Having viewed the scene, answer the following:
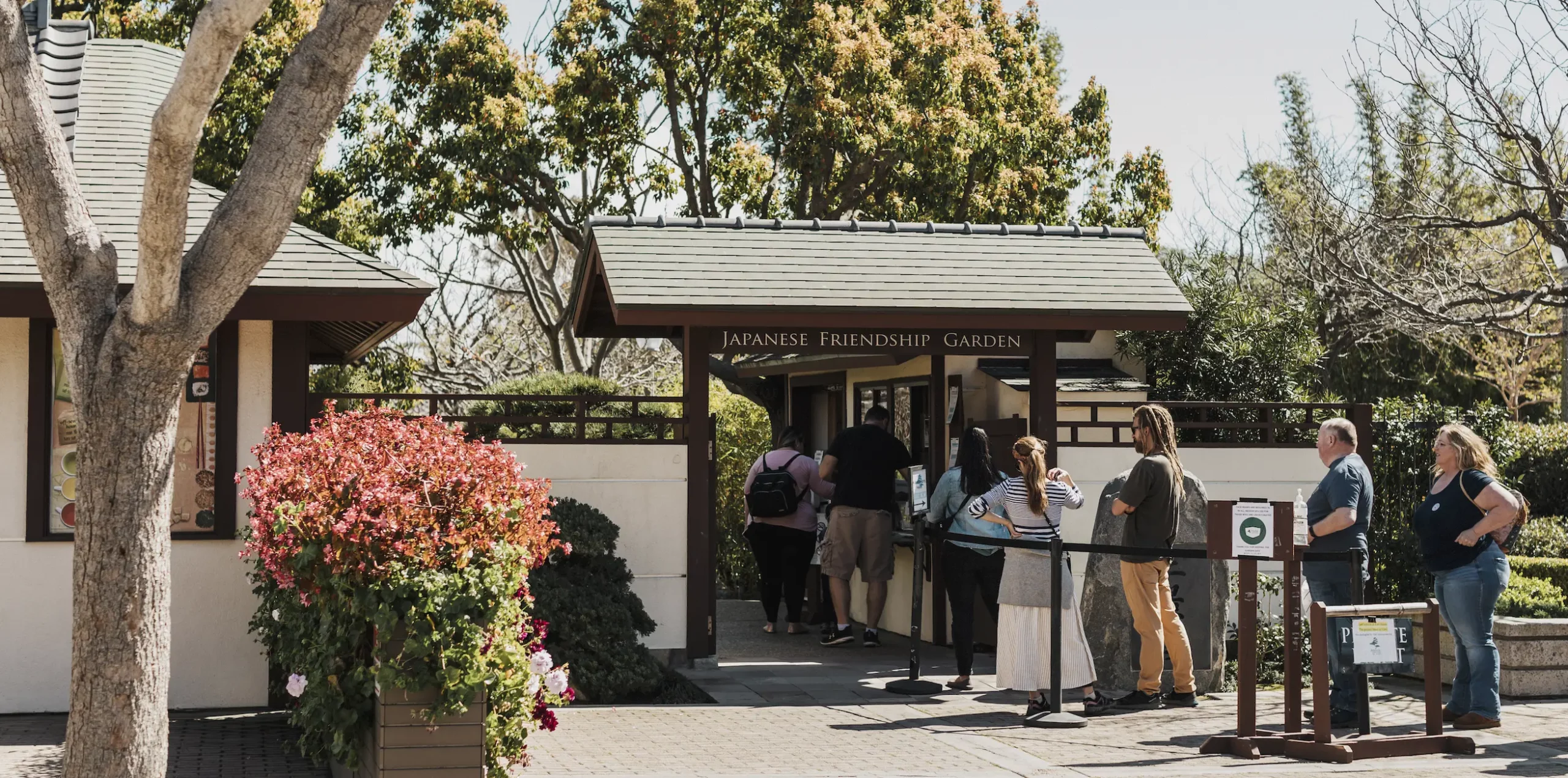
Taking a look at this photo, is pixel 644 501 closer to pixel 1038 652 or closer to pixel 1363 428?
pixel 1038 652

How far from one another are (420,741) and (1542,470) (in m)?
15.5

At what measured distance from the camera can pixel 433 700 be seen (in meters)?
6.54

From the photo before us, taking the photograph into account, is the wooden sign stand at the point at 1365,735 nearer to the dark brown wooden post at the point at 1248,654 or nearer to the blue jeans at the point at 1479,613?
the dark brown wooden post at the point at 1248,654

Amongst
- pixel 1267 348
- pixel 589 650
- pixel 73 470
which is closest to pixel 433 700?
pixel 589 650

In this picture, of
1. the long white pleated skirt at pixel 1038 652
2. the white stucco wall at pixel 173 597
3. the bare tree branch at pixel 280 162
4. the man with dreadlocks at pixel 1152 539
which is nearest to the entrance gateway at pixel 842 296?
the man with dreadlocks at pixel 1152 539

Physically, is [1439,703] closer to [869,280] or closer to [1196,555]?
[1196,555]

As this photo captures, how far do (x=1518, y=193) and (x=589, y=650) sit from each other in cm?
1234

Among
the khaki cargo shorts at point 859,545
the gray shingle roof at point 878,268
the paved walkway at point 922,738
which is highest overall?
the gray shingle roof at point 878,268

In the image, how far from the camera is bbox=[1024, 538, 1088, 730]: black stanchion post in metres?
9.05

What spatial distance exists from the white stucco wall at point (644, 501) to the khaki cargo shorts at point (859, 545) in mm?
2011

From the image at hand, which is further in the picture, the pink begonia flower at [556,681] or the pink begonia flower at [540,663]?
the pink begonia flower at [556,681]

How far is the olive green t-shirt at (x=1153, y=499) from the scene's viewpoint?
30.7 feet

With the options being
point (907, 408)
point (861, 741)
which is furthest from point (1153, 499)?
point (907, 408)

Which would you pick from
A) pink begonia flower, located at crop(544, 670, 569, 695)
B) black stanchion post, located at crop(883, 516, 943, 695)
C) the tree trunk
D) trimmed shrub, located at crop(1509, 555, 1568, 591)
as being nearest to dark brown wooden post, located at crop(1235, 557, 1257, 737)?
black stanchion post, located at crop(883, 516, 943, 695)
